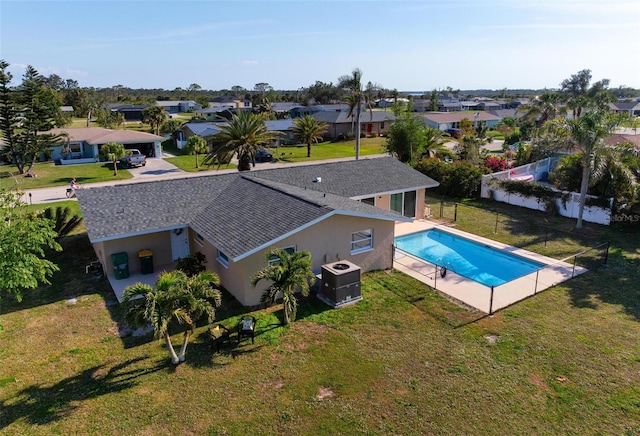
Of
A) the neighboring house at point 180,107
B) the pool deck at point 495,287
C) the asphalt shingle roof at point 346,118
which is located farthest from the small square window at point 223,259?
the neighboring house at point 180,107

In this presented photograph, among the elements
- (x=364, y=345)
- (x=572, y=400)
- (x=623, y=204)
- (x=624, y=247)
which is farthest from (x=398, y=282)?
(x=623, y=204)

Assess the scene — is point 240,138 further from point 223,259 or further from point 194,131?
point 194,131

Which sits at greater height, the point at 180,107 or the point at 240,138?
the point at 180,107

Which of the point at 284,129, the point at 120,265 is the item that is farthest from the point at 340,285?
the point at 284,129

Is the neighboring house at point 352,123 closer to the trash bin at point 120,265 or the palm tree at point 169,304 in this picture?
the trash bin at point 120,265

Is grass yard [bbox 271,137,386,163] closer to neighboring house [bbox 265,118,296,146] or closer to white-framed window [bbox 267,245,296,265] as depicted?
neighboring house [bbox 265,118,296,146]

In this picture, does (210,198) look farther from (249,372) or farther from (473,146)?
(473,146)
